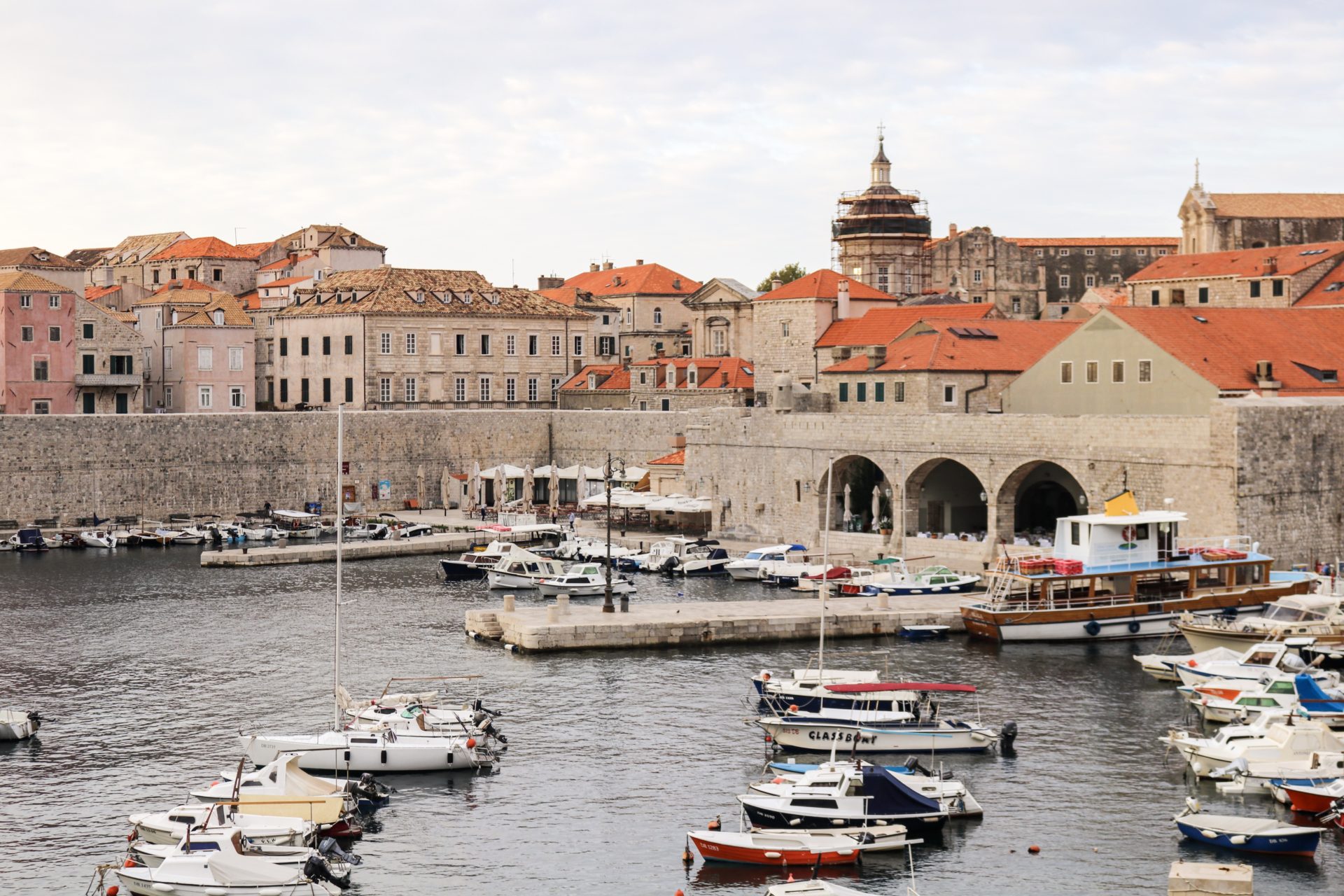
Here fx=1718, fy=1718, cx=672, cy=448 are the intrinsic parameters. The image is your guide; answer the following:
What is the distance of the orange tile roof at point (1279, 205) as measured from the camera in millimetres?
83625

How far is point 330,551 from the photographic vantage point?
56312 mm

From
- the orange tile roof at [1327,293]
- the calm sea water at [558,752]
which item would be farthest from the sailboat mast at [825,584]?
the orange tile roof at [1327,293]

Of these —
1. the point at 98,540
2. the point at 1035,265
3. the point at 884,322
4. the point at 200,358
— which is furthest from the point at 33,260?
the point at 1035,265

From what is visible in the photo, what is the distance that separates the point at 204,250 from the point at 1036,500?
175 ft

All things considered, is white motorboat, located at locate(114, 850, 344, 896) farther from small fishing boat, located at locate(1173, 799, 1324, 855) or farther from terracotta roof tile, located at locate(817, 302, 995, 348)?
terracotta roof tile, located at locate(817, 302, 995, 348)

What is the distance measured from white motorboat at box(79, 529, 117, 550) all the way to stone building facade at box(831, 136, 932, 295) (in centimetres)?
4128

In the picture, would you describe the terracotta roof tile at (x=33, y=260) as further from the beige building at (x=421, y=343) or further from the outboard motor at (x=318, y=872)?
the outboard motor at (x=318, y=872)

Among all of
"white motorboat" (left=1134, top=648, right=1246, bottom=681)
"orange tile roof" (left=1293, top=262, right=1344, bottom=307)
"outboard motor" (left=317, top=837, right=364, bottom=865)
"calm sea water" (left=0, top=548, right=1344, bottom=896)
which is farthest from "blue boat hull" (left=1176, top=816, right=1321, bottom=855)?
"orange tile roof" (left=1293, top=262, right=1344, bottom=307)

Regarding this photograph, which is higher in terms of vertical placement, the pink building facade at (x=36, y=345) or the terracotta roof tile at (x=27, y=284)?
the terracotta roof tile at (x=27, y=284)

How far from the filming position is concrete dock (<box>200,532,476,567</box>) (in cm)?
5503

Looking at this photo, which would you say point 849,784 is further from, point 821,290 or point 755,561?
point 821,290

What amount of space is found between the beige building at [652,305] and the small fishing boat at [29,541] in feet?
108

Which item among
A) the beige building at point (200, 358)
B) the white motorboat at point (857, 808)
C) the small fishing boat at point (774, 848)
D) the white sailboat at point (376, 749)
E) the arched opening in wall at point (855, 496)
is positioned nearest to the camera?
the small fishing boat at point (774, 848)

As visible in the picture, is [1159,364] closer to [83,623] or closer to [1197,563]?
[1197,563]
